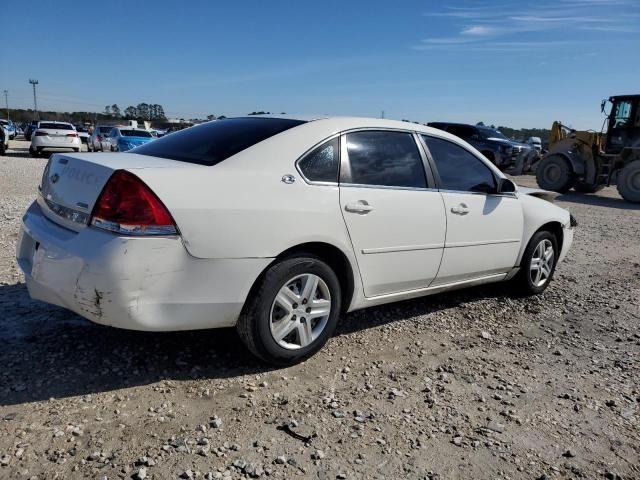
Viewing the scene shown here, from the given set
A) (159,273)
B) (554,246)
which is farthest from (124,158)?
(554,246)

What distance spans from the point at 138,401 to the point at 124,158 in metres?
1.39

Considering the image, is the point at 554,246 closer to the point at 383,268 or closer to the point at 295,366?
the point at 383,268

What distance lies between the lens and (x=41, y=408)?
270cm

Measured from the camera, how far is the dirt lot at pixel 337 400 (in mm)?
2426

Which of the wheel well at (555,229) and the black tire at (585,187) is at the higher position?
the wheel well at (555,229)

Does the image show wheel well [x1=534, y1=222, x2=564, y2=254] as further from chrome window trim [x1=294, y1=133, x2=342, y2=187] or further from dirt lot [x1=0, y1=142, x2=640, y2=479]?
chrome window trim [x1=294, y1=133, x2=342, y2=187]

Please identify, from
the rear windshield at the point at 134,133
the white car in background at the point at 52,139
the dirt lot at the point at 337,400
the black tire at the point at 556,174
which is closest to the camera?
the dirt lot at the point at 337,400

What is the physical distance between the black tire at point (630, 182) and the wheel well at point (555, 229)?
11523mm

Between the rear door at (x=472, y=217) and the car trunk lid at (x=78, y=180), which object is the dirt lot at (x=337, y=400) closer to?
the rear door at (x=472, y=217)

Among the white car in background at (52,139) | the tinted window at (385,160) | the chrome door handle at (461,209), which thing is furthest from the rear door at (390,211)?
the white car in background at (52,139)

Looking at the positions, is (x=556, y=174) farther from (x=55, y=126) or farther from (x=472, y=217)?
(x=55, y=126)

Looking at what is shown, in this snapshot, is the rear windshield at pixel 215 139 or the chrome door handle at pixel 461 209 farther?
the chrome door handle at pixel 461 209

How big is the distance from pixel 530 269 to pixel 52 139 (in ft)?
69.4

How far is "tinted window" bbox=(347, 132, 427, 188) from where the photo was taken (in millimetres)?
3564
